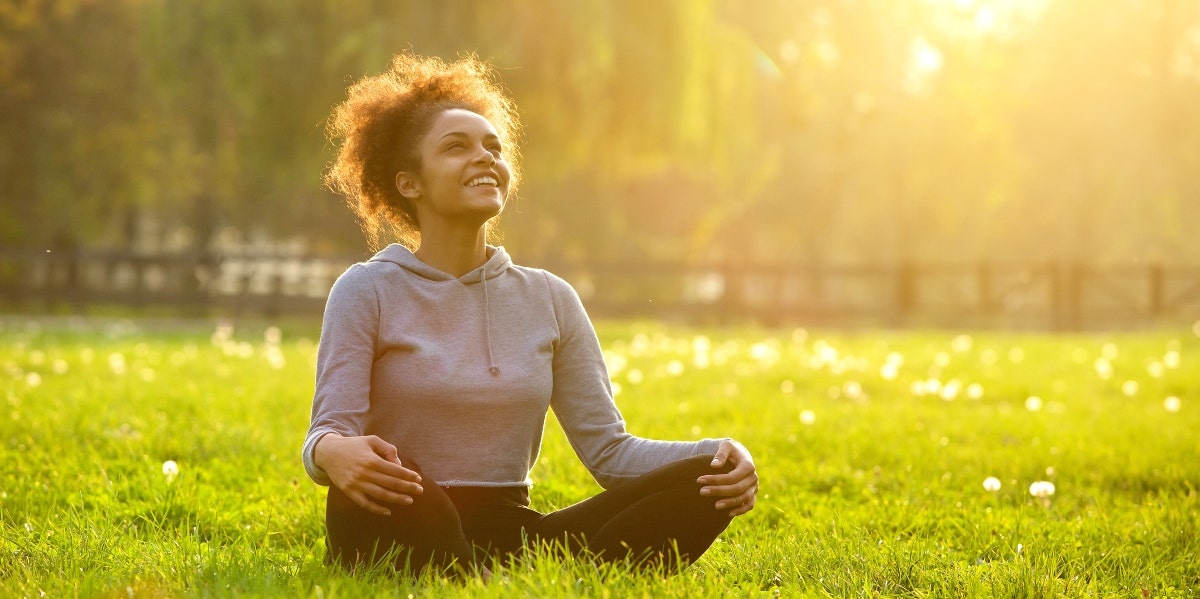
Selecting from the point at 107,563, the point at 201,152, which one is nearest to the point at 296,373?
the point at 107,563

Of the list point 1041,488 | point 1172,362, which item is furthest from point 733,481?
point 1172,362

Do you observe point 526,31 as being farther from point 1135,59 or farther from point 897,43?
point 1135,59

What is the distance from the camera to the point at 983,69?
39.3m

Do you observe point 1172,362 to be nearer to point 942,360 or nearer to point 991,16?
point 942,360

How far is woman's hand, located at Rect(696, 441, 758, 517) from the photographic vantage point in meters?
2.90

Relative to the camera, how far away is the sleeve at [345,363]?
9.66ft

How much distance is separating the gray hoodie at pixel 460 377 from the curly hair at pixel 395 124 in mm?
239

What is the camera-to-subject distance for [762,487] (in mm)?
4723

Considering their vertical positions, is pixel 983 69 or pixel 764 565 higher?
pixel 983 69

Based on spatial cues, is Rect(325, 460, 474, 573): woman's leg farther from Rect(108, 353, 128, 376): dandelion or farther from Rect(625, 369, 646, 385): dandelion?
Rect(108, 353, 128, 376): dandelion

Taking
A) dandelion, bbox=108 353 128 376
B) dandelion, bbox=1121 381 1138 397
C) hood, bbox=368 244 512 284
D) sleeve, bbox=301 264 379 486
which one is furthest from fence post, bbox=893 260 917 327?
sleeve, bbox=301 264 379 486

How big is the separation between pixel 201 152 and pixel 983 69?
25.3m

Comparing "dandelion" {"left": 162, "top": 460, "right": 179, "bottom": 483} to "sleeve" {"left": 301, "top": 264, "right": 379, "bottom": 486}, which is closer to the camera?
"sleeve" {"left": 301, "top": 264, "right": 379, "bottom": 486}

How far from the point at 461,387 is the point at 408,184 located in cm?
62
